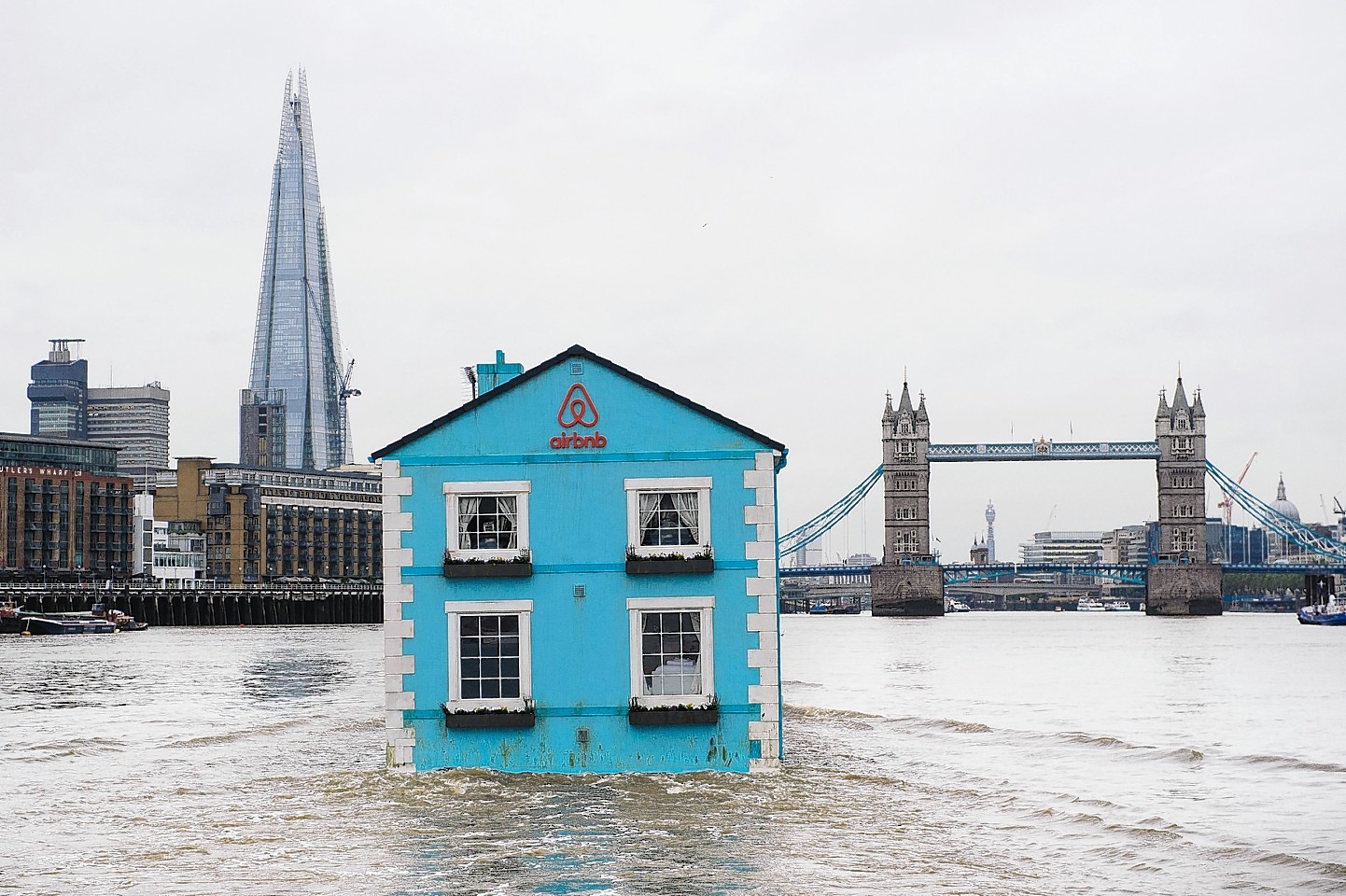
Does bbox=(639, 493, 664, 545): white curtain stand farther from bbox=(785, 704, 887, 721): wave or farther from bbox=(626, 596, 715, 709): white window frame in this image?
bbox=(785, 704, 887, 721): wave

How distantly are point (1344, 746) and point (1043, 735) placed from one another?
6.75 metres

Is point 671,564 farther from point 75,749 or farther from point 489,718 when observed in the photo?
point 75,749

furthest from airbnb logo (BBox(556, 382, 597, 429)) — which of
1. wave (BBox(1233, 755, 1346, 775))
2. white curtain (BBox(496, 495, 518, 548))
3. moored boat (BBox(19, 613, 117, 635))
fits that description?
moored boat (BBox(19, 613, 117, 635))

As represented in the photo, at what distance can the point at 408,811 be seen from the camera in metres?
24.8

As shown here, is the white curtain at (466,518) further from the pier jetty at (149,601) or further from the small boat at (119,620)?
the pier jetty at (149,601)

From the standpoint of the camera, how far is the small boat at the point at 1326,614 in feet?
566

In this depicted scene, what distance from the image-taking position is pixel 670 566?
2541 centimetres

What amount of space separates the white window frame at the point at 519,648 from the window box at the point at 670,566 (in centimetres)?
171

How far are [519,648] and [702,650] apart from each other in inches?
109

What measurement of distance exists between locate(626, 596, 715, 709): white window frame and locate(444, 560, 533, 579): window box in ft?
5.44

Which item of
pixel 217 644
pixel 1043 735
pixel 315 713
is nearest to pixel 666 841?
pixel 1043 735

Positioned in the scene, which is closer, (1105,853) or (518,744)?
(1105,853)

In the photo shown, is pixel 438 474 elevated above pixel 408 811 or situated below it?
above

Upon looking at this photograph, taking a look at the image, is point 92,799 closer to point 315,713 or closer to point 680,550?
point 680,550
